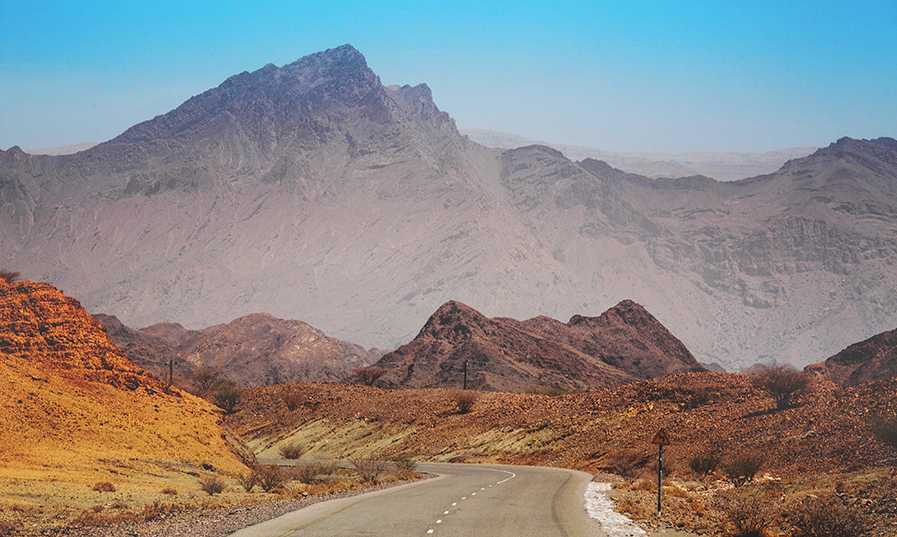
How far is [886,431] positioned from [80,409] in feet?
97.2

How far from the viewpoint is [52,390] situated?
3120 centimetres

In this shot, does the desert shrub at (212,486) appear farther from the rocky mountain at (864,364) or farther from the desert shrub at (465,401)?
the rocky mountain at (864,364)

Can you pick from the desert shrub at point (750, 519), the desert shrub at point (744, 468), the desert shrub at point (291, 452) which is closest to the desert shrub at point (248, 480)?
the desert shrub at point (750, 519)

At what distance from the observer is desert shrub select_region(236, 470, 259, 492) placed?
28902mm

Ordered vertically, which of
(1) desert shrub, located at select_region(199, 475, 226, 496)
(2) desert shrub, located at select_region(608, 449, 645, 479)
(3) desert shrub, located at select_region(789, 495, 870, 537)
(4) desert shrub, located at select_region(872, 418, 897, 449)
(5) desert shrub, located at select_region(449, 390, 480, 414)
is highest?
(3) desert shrub, located at select_region(789, 495, 870, 537)

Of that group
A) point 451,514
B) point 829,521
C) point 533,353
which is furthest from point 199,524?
point 533,353

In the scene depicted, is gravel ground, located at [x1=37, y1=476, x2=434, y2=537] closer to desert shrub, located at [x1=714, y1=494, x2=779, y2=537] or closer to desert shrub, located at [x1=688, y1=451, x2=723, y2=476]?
desert shrub, located at [x1=714, y1=494, x2=779, y2=537]

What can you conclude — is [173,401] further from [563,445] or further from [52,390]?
[563,445]

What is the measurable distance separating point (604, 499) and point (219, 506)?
11525 millimetres

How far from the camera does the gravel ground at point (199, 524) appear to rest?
1850cm

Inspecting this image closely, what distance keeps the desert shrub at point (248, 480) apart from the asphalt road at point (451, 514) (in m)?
4.67

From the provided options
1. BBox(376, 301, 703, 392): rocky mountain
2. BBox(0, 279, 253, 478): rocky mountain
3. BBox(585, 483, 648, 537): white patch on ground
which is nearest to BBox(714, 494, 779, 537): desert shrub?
BBox(585, 483, 648, 537): white patch on ground

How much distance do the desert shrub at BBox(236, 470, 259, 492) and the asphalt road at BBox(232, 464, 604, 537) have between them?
4.67 metres

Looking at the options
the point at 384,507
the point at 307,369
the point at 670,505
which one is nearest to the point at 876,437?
the point at 670,505
